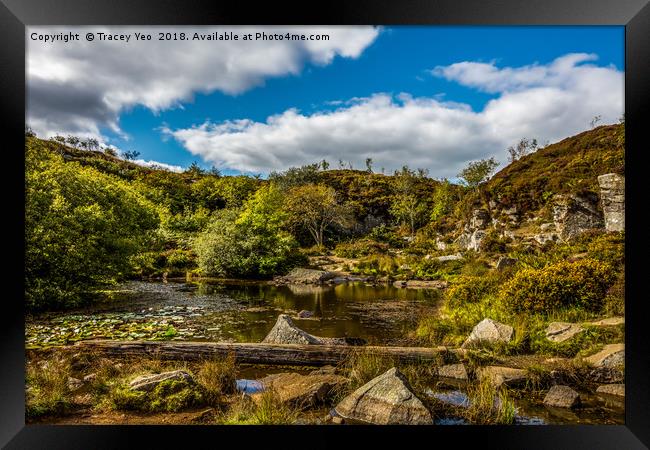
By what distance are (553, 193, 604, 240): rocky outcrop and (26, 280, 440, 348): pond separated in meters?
4.15

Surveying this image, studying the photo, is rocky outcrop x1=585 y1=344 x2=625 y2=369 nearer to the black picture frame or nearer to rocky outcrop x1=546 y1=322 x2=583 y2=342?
rocky outcrop x1=546 y1=322 x2=583 y2=342

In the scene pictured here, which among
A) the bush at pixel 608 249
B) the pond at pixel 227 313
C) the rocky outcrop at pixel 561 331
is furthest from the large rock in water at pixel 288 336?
the bush at pixel 608 249

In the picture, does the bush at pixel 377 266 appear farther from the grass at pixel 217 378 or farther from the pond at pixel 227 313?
the grass at pixel 217 378

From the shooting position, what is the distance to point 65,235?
20.5 feet

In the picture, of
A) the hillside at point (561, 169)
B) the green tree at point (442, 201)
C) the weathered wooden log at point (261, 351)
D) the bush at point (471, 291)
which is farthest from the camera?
the green tree at point (442, 201)

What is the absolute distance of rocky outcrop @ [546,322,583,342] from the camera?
15.8 feet

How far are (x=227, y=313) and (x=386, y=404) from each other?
4.70m

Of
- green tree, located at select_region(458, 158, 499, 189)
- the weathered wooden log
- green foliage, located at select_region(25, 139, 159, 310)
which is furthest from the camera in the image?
green tree, located at select_region(458, 158, 499, 189)

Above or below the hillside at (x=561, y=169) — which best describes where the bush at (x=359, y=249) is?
below

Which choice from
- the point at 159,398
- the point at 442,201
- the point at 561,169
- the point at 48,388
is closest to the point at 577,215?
the point at 561,169

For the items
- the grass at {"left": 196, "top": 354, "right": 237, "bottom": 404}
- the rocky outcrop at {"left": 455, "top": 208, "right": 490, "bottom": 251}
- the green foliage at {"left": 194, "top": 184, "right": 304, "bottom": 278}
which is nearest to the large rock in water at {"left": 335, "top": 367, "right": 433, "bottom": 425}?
the grass at {"left": 196, "top": 354, "right": 237, "bottom": 404}

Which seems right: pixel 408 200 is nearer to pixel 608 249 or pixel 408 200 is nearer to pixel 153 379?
pixel 608 249
